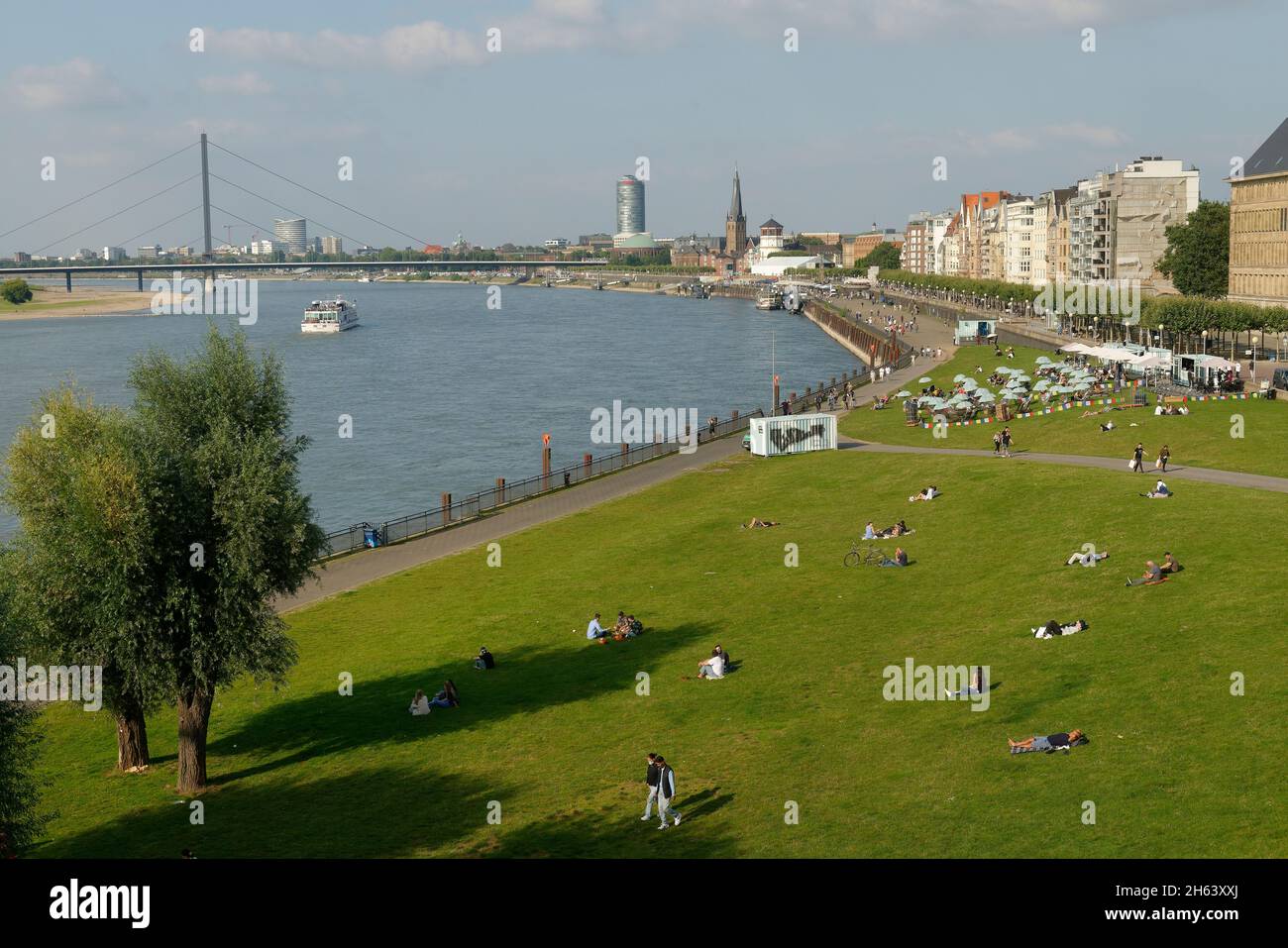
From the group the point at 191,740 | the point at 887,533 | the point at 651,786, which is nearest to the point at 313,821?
the point at 191,740

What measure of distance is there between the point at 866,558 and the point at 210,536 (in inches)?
662

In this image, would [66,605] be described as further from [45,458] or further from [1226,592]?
[1226,592]

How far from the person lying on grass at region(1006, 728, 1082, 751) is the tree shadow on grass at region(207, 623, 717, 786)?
8.41m

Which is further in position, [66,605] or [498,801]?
[66,605]

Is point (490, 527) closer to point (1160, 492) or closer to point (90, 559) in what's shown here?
point (1160, 492)

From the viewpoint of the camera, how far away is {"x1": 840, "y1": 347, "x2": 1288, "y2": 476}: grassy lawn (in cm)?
4019

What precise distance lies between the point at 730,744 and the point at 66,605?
36.2ft

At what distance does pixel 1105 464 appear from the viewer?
4131 centimetres

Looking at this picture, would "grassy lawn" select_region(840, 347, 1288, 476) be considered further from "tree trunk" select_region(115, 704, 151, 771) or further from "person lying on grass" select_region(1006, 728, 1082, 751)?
"tree trunk" select_region(115, 704, 151, 771)

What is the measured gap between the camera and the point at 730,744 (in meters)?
21.3

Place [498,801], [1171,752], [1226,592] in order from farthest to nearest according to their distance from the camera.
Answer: [1226,592] → [498,801] → [1171,752]

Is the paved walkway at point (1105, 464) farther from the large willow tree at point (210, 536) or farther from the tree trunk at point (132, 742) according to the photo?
the tree trunk at point (132, 742)

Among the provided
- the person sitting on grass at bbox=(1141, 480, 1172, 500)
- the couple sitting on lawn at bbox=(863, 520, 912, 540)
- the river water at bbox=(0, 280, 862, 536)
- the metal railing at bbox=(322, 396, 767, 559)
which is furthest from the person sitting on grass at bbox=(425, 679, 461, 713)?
the person sitting on grass at bbox=(1141, 480, 1172, 500)
